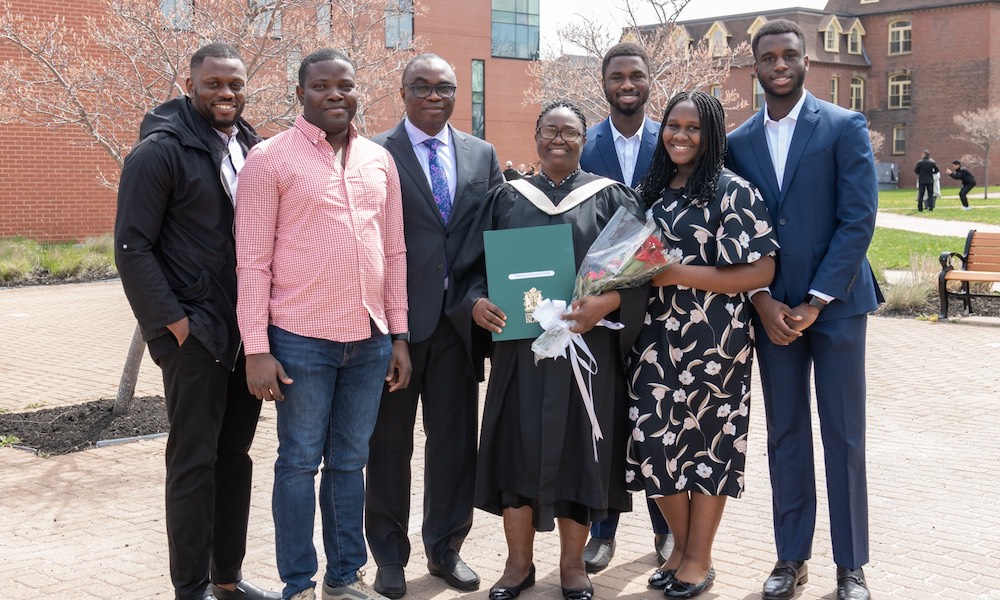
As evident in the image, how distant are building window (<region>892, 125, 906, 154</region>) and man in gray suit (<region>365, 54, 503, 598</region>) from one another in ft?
213

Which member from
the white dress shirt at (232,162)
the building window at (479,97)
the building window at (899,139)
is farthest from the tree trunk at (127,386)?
the building window at (899,139)

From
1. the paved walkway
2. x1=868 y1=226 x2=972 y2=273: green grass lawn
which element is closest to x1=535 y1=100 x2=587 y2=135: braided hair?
x1=868 y1=226 x2=972 y2=273: green grass lawn

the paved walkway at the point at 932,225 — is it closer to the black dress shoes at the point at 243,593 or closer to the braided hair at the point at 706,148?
the braided hair at the point at 706,148

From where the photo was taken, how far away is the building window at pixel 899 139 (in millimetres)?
64250

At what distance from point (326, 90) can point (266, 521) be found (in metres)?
2.79

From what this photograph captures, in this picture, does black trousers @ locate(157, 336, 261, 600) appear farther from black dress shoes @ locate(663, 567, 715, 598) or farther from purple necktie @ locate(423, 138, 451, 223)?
black dress shoes @ locate(663, 567, 715, 598)

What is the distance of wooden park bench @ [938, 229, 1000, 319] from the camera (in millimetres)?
13297

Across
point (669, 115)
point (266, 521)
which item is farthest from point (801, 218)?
point (266, 521)

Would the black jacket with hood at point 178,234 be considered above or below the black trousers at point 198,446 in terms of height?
above

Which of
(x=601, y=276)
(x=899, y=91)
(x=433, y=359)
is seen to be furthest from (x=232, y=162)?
(x=899, y=91)

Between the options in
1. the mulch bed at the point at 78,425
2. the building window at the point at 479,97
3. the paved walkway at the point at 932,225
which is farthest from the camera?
the building window at the point at 479,97

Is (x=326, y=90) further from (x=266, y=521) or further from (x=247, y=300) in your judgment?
(x=266, y=521)

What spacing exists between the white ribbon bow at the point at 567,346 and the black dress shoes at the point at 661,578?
0.78 m

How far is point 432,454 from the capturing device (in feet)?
17.0
